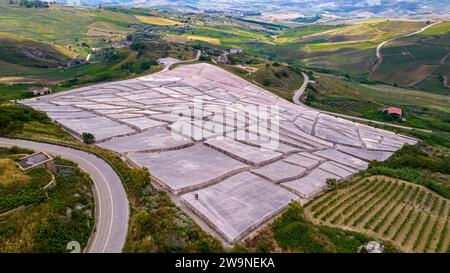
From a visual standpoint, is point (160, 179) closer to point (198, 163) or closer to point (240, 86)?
point (198, 163)

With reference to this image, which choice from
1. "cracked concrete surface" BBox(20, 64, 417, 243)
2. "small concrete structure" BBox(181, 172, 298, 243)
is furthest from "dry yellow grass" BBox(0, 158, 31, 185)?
"small concrete structure" BBox(181, 172, 298, 243)

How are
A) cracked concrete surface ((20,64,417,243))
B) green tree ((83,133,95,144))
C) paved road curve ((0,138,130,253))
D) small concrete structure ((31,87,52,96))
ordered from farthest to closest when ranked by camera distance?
1. small concrete structure ((31,87,52,96))
2. green tree ((83,133,95,144))
3. cracked concrete surface ((20,64,417,243))
4. paved road curve ((0,138,130,253))

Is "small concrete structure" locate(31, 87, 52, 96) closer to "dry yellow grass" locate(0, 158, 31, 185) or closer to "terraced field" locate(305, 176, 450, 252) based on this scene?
"dry yellow grass" locate(0, 158, 31, 185)

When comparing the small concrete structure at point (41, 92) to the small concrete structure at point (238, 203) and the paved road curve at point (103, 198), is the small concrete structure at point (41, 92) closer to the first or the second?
the paved road curve at point (103, 198)

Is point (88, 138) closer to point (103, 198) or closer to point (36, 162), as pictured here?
point (36, 162)

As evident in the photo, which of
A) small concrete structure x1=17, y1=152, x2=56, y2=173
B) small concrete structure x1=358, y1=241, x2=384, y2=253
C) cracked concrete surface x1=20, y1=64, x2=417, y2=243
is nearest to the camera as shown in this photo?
small concrete structure x1=358, y1=241, x2=384, y2=253

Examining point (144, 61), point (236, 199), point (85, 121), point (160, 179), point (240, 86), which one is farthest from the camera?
point (144, 61)
